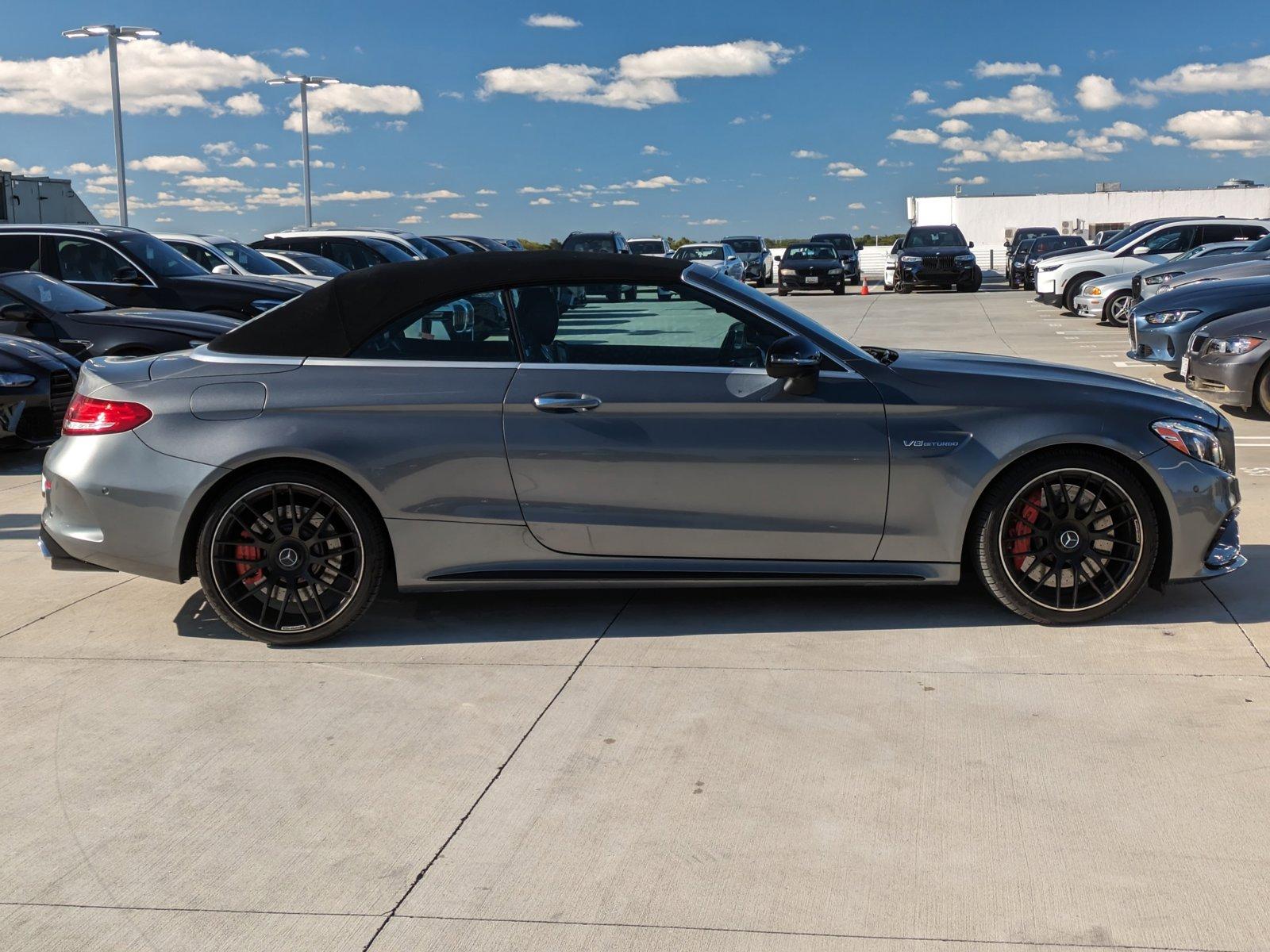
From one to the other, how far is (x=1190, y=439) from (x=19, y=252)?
1270 centimetres

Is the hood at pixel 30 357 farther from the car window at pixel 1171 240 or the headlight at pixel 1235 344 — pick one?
the car window at pixel 1171 240

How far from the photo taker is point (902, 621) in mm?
5387

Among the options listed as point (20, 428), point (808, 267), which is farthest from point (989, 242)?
point (20, 428)

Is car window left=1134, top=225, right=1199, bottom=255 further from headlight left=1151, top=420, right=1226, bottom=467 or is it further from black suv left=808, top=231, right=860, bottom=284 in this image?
headlight left=1151, top=420, right=1226, bottom=467

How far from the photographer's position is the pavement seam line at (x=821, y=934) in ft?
9.70

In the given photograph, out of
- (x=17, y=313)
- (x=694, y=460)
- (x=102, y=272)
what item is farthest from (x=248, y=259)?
(x=694, y=460)

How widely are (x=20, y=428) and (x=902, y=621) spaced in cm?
720

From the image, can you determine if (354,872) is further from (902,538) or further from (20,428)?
(20,428)

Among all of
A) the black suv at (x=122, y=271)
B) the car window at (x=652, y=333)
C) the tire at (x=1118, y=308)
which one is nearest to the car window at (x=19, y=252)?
the black suv at (x=122, y=271)

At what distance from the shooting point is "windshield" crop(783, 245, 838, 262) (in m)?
37.0

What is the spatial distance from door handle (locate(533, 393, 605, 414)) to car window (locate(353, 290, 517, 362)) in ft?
0.90

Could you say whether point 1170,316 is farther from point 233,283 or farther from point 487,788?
point 487,788

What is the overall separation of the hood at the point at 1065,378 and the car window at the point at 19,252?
38.1ft

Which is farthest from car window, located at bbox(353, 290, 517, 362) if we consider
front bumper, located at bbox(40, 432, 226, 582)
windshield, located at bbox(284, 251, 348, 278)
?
windshield, located at bbox(284, 251, 348, 278)
